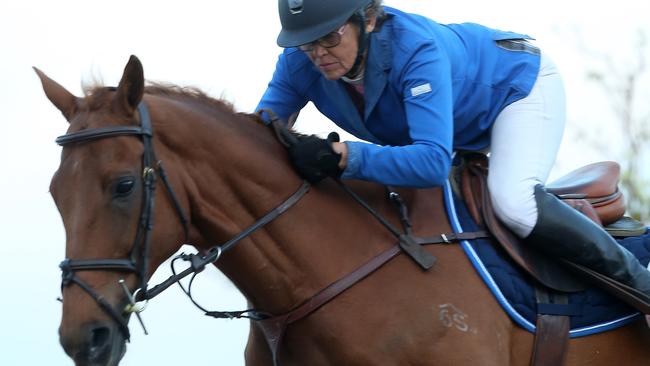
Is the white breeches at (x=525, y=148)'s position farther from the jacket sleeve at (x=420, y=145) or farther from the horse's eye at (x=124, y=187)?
the horse's eye at (x=124, y=187)

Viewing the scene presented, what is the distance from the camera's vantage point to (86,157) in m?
3.37

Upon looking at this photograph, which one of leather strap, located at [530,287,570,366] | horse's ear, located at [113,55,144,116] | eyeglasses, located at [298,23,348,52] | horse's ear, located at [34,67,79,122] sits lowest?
leather strap, located at [530,287,570,366]

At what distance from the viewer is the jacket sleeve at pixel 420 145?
3.69 m

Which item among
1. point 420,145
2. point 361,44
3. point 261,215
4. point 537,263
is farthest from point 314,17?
point 537,263

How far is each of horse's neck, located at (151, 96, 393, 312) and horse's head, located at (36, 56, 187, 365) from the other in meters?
0.17

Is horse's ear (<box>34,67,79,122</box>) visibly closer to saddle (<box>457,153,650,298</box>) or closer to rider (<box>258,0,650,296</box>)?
rider (<box>258,0,650,296</box>)

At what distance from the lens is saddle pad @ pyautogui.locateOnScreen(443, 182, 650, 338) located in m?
3.89

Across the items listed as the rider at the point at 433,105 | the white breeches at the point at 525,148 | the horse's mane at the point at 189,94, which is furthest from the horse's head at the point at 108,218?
the white breeches at the point at 525,148

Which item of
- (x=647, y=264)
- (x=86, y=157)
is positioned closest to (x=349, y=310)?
(x=86, y=157)

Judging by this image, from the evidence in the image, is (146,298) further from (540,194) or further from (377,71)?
(540,194)

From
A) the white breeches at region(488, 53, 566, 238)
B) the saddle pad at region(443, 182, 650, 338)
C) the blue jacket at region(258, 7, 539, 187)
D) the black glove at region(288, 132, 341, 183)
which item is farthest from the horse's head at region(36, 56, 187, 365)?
the white breeches at region(488, 53, 566, 238)

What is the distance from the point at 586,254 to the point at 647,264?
0.53 m

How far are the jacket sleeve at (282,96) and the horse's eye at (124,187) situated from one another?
1138 mm

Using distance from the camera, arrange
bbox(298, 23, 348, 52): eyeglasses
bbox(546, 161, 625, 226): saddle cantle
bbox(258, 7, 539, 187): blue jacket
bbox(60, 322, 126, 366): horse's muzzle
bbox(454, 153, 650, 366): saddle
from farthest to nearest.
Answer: bbox(546, 161, 625, 226): saddle cantle
bbox(454, 153, 650, 366): saddle
bbox(298, 23, 348, 52): eyeglasses
bbox(258, 7, 539, 187): blue jacket
bbox(60, 322, 126, 366): horse's muzzle
